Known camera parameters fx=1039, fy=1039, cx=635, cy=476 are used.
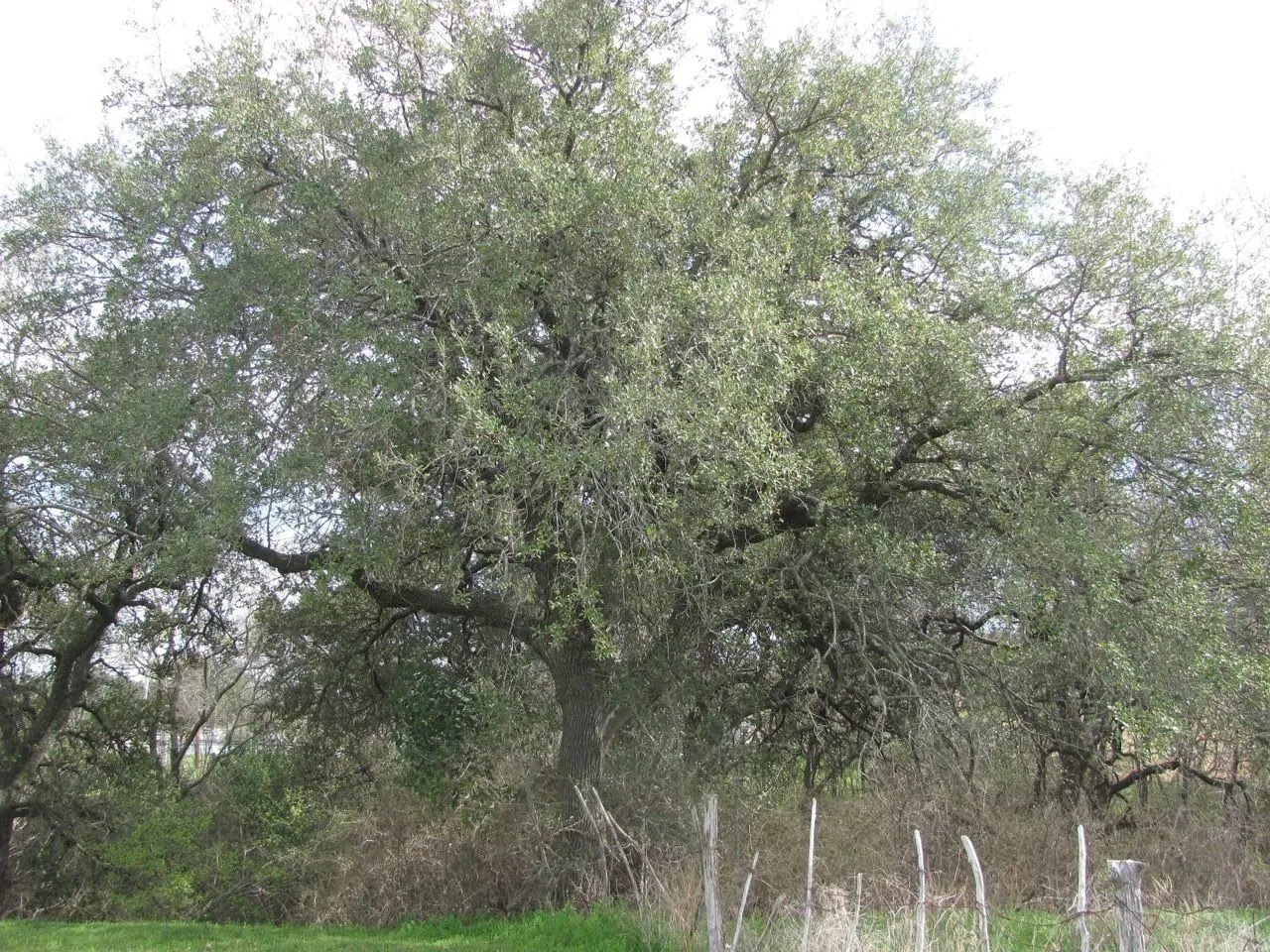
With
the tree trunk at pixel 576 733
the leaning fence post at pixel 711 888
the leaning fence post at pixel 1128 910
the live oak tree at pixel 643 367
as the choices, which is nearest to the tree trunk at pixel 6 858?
the live oak tree at pixel 643 367

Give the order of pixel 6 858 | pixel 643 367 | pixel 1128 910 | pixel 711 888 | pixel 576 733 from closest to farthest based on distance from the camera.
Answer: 1. pixel 1128 910
2. pixel 711 888
3. pixel 643 367
4. pixel 576 733
5. pixel 6 858

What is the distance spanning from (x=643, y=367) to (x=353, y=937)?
6.76 metres

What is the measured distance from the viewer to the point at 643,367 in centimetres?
905

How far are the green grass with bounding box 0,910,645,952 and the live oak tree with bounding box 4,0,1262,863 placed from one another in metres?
1.79

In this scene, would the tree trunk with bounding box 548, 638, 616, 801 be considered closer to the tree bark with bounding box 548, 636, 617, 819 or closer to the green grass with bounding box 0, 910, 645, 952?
the tree bark with bounding box 548, 636, 617, 819

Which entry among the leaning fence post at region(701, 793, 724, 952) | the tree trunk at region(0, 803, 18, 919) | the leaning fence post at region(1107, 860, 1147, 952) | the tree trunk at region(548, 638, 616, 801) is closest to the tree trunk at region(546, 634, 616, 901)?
the tree trunk at region(548, 638, 616, 801)

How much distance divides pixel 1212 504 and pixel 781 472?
4183 mm

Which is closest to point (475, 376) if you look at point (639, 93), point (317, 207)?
point (317, 207)

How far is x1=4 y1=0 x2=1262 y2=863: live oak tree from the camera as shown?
31.4 ft

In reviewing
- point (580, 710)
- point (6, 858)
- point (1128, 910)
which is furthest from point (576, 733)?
point (6, 858)

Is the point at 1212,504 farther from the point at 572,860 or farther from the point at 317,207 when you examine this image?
the point at 317,207

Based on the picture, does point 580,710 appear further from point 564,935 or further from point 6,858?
point 6,858

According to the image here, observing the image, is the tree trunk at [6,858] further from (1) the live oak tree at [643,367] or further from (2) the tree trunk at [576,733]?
(2) the tree trunk at [576,733]

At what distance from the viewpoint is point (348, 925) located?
12156mm
